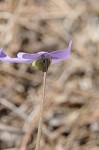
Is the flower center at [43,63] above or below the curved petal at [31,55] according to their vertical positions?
below

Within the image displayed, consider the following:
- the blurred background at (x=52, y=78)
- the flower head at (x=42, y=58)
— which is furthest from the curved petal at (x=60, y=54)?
the blurred background at (x=52, y=78)

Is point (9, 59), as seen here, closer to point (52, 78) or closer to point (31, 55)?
point (31, 55)

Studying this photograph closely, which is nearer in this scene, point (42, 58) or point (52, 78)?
point (42, 58)

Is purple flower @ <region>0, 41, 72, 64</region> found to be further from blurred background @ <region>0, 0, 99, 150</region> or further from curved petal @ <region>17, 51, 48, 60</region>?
blurred background @ <region>0, 0, 99, 150</region>

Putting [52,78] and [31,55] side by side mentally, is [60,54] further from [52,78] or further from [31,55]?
[52,78]

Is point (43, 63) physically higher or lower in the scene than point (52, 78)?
lower

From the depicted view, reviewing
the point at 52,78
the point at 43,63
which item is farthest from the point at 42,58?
the point at 52,78

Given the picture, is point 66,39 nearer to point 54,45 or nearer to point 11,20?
point 54,45

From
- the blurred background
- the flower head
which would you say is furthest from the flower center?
the blurred background

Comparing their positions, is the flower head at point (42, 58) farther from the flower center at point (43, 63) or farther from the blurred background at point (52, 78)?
the blurred background at point (52, 78)

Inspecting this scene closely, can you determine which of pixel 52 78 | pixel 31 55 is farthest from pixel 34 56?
pixel 52 78
